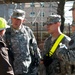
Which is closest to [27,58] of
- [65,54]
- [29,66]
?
[29,66]

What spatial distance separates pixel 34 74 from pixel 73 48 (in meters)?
1.63

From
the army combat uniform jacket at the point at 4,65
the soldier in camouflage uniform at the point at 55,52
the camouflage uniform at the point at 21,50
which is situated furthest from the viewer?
the camouflage uniform at the point at 21,50

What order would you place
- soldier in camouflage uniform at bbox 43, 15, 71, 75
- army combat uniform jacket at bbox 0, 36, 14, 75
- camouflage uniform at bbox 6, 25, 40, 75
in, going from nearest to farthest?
army combat uniform jacket at bbox 0, 36, 14, 75 → soldier in camouflage uniform at bbox 43, 15, 71, 75 → camouflage uniform at bbox 6, 25, 40, 75

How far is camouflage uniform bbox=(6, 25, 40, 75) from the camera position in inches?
187

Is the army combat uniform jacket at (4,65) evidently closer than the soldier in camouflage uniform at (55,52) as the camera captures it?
Yes

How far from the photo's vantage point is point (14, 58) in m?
4.77

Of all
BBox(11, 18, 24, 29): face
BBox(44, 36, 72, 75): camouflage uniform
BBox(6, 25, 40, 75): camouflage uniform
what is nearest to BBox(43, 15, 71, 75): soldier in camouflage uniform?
BBox(44, 36, 72, 75): camouflage uniform

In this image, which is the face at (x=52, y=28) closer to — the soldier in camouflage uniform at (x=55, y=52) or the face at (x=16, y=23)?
the soldier in camouflage uniform at (x=55, y=52)

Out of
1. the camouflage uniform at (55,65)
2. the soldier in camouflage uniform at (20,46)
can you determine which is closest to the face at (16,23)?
the soldier in camouflage uniform at (20,46)

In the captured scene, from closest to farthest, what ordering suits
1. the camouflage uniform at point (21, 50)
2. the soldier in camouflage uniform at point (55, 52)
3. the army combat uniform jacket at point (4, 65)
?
the army combat uniform jacket at point (4, 65) < the soldier in camouflage uniform at point (55, 52) < the camouflage uniform at point (21, 50)

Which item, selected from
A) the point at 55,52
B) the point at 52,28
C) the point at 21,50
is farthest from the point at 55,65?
the point at 21,50

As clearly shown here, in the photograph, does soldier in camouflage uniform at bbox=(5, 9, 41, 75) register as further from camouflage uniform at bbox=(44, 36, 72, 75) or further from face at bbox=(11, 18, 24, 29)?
camouflage uniform at bbox=(44, 36, 72, 75)

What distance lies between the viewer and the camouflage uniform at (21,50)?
476 cm

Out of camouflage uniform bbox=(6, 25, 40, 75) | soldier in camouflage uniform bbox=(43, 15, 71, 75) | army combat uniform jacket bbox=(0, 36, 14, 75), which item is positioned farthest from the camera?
camouflage uniform bbox=(6, 25, 40, 75)
